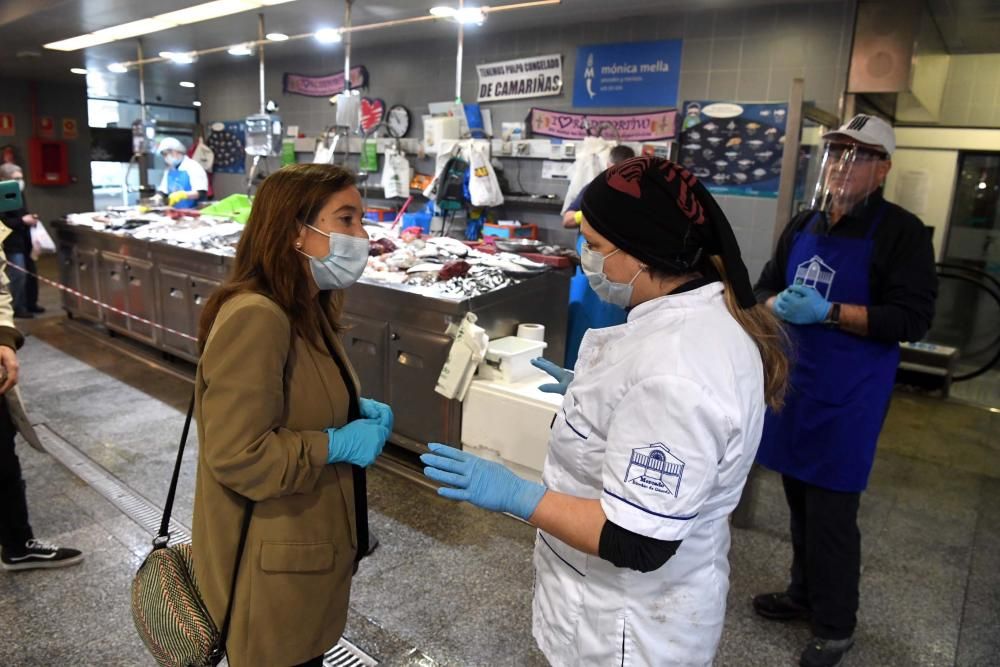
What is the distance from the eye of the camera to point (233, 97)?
9.49 m

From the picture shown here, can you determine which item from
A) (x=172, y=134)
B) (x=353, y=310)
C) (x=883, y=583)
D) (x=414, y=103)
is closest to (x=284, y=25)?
(x=414, y=103)

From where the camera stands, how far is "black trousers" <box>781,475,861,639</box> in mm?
2143

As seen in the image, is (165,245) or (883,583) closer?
(883,583)

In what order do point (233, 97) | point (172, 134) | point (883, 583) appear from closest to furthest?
point (883, 583) < point (233, 97) < point (172, 134)

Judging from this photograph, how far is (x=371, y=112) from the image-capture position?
7.61m

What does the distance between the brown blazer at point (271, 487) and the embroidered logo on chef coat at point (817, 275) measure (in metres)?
1.57

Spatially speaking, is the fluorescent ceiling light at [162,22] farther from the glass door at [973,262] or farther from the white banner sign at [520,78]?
the glass door at [973,262]

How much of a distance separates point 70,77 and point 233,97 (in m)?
3.26

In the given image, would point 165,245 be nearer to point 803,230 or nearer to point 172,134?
point 803,230

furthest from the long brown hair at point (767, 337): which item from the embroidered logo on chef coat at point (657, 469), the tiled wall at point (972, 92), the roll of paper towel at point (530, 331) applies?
the tiled wall at point (972, 92)

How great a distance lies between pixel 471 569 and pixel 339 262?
163cm

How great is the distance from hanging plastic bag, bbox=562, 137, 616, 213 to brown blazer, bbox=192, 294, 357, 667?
419 centimetres

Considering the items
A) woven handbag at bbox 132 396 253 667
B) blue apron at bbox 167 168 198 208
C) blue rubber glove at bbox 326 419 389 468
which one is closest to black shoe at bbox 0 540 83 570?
woven handbag at bbox 132 396 253 667

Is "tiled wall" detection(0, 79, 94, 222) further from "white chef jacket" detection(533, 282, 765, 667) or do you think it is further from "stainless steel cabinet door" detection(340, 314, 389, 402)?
"white chef jacket" detection(533, 282, 765, 667)
